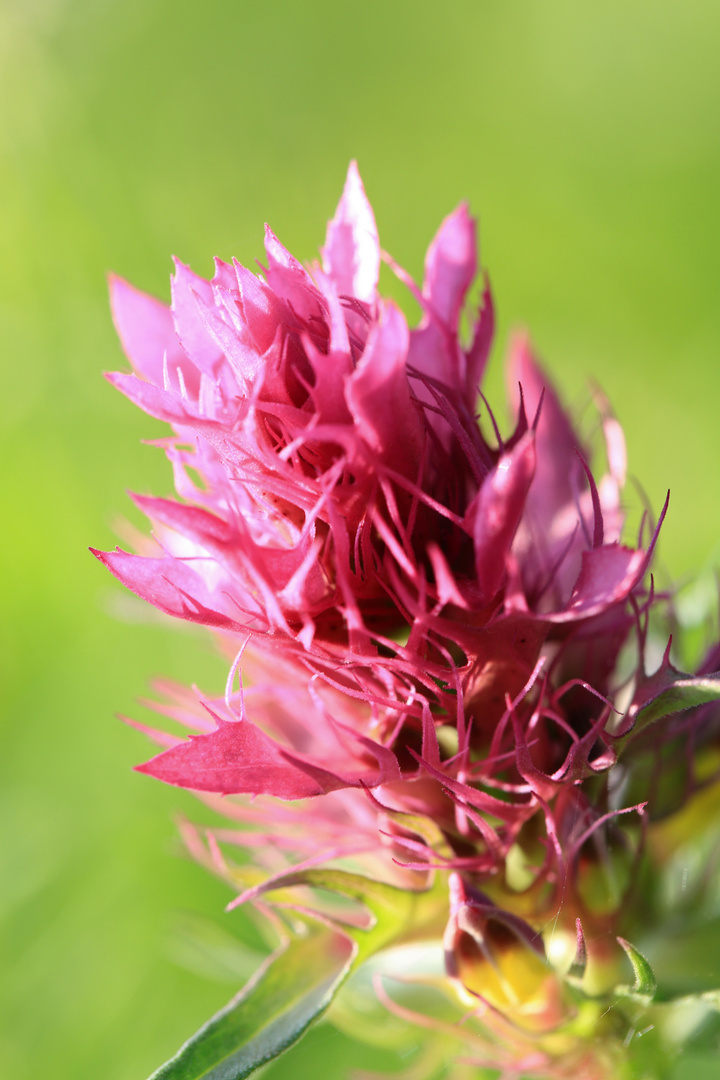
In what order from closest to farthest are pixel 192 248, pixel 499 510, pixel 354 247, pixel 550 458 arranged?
pixel 499 510 → pixel 354 247 → pixel 550 458 → pixel 192 248

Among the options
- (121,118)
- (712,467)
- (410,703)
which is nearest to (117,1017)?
(410,703)

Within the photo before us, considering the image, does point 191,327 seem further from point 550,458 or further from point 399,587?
point 550,458

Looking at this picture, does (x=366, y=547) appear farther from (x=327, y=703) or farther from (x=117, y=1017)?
(x=117, y=1017)

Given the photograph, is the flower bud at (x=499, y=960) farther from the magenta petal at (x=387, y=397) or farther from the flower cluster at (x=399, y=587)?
the magenta petal at (x=387, y=397)

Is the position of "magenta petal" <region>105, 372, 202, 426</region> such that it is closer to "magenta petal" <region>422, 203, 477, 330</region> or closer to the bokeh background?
"magenta petal" <region>422, 203, 477, 330</region>

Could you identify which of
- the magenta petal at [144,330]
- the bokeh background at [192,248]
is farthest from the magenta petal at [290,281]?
the bokeh background at [192,248]

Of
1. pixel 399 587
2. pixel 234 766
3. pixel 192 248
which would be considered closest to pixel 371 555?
pixel 399 587
